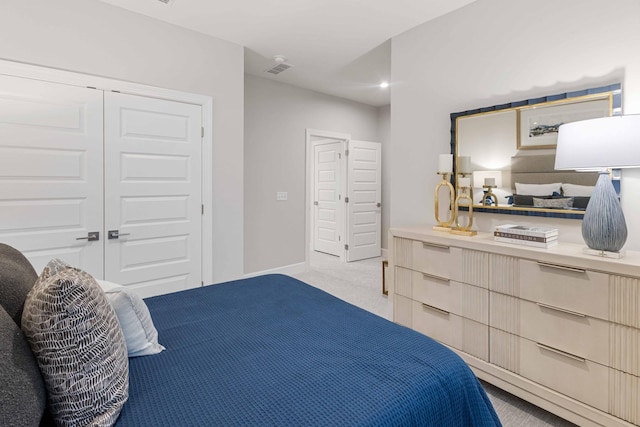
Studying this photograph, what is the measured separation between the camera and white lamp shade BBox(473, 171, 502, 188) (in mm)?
2508

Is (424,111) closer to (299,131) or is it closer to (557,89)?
(557,89)

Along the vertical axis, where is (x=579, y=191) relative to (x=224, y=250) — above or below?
above

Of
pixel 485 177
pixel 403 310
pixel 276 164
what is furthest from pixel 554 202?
pixel 276 164

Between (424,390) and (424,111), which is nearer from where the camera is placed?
(424,390)

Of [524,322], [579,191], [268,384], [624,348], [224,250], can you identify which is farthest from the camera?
[224,250]

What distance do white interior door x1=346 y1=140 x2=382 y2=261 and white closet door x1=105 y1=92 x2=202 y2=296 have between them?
3.03m

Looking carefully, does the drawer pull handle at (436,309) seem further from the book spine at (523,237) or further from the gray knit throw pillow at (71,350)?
the gray knit throw pillow at (71,350)

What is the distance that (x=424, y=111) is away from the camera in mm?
3066

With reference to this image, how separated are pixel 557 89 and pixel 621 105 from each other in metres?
0.38

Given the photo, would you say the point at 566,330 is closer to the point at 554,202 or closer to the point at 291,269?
the point at 554,202

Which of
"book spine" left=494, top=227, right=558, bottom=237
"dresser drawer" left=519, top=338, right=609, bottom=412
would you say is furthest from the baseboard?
"dresser drawer" left=519, top=338, right=609, bottom=412

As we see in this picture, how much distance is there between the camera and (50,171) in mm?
2494

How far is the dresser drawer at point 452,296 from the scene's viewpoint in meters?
2.13

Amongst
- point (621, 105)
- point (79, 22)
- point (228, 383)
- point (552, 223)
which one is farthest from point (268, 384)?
point (79, 22)
